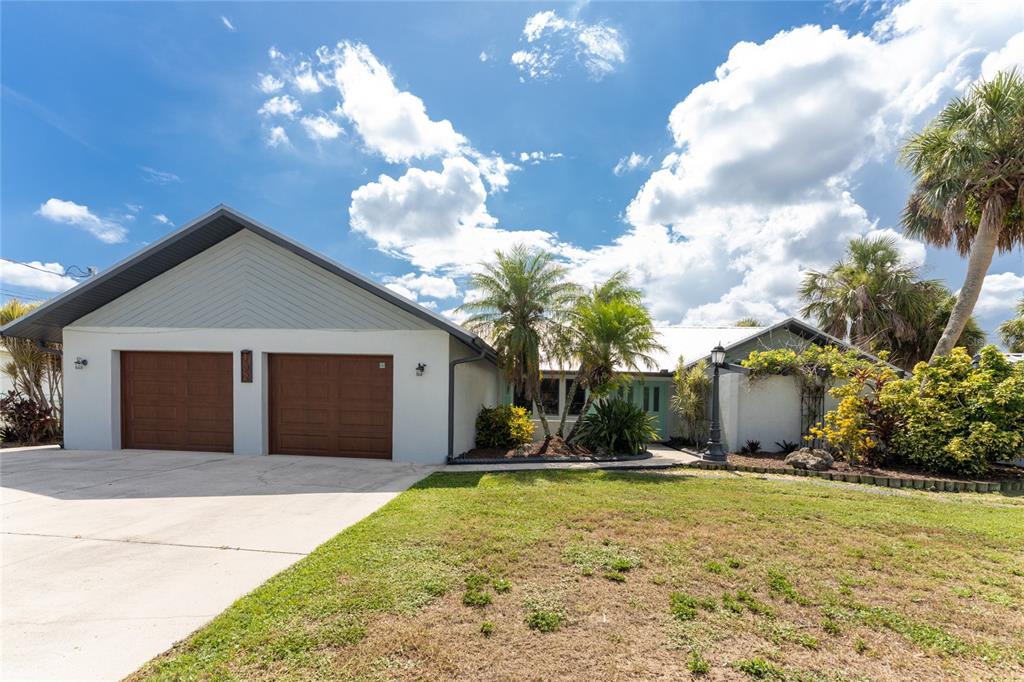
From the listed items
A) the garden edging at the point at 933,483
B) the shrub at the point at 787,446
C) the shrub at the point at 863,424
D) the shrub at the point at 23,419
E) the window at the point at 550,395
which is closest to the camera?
the garden edging at the point at 933,483

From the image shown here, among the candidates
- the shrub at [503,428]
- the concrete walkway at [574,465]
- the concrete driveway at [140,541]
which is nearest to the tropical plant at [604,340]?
the shrub at [503,428]

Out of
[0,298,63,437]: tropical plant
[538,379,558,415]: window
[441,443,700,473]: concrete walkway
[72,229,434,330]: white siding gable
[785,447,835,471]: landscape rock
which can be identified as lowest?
[441,443,700,473]: concrete walkway

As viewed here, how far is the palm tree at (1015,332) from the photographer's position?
54.2 ft

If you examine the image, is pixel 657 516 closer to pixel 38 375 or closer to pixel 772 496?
pixel 772 496

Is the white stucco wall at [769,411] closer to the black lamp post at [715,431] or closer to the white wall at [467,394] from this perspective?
the black lamp post at [715,431]

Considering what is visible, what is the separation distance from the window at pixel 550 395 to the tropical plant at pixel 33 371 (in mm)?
14357

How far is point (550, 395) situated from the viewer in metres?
14.4

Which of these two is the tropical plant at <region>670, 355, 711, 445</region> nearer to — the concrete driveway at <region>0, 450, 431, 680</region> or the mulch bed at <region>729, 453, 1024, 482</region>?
the mulch bed at <region>729, 453, 1024, 482</region>

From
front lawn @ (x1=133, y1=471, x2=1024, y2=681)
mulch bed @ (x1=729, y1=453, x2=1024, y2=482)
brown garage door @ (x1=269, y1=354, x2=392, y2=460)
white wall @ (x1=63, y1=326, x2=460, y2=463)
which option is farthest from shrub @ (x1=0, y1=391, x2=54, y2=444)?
mulch bed @ (x1=729, y1=453, x2=1024, y2=482)

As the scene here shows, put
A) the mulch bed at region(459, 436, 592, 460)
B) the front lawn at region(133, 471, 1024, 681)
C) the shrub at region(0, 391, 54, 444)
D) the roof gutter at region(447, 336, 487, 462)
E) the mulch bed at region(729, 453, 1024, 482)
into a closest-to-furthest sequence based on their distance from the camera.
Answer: the front lawn at region(133, 471, 1024, 681), the mulch bed at region(729, 453, 1024, 482), the roof gutter at region(447, 336, 487, 462), the mulch bed at region(459, 436, 592, 460), the shrub at region(0, 391, 54, 444)

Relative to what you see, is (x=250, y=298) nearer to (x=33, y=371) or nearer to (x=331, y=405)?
(x=331, y=405)

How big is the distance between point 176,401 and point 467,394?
294 inches

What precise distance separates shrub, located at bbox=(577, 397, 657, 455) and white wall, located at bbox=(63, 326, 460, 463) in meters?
3.45

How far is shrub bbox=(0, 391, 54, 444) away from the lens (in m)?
11.9
